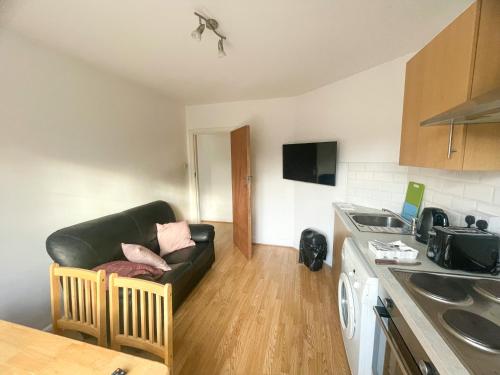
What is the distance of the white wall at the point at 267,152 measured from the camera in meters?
3.29

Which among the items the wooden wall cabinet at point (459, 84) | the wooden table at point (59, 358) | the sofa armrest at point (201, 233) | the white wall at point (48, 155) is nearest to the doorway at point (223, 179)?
the sofa armrest at point (201, 233)

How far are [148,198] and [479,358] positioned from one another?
3038 mm

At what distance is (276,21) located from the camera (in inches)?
55.1

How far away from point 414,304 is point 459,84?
0.96 m

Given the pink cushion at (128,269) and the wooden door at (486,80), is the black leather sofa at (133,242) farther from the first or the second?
the wooden door at (486,80)

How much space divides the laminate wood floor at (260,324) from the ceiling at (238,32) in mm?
2330

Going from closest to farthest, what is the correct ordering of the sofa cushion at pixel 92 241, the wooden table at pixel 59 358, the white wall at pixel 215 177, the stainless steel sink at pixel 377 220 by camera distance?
the wooden table at pixel 59 358, the sofa cushion at pixel 92 241, the stainless steel sink at pixel 377 220, the white wall at pixel 215 177

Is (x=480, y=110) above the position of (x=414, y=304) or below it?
above

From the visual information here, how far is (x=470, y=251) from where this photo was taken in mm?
1026

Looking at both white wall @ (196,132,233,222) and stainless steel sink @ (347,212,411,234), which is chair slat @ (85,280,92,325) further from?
white wall @ (196,132,233,222)

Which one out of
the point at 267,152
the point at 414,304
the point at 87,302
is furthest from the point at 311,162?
the point at 87,302

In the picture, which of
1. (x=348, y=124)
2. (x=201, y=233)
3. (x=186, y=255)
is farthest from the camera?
(x=201, y=233)

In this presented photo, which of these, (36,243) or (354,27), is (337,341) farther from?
(36,243)

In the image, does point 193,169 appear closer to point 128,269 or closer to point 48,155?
point 48,155
